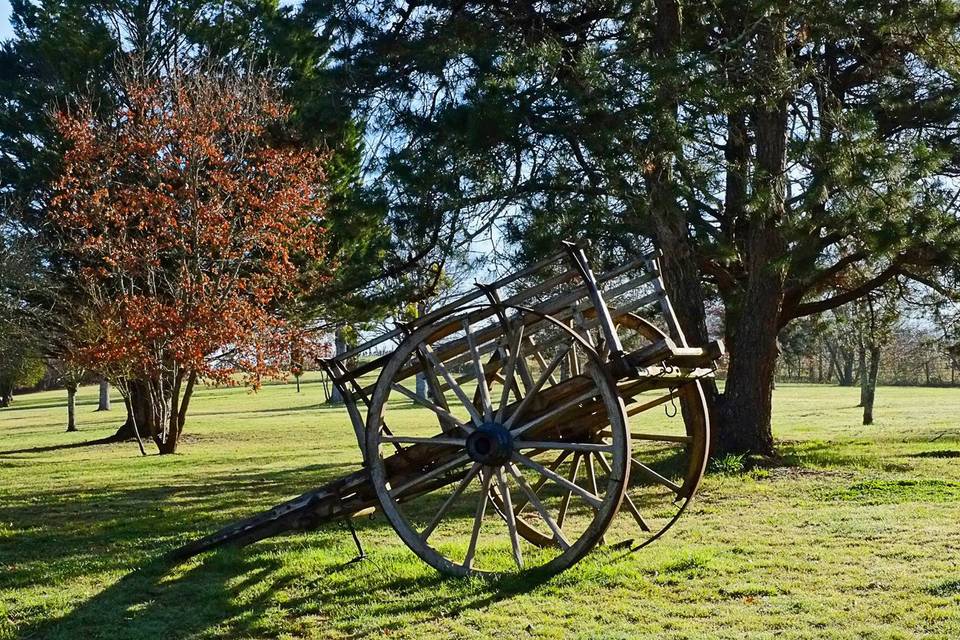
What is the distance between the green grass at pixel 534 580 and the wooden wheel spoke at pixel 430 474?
696mm

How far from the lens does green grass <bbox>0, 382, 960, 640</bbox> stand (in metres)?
5.82

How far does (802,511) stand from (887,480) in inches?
105

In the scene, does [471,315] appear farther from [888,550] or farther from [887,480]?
[887,480]

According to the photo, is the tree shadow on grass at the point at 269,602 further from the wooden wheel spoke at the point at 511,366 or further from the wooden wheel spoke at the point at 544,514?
the wooden wheel spoke at the point at 511,366

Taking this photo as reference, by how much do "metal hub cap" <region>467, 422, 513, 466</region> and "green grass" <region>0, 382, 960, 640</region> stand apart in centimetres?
88

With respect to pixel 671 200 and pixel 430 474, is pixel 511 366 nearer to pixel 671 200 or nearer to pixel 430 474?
pixel 430 474

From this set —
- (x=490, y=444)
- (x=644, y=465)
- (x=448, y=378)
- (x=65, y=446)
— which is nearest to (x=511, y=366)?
(x=448, y=378)

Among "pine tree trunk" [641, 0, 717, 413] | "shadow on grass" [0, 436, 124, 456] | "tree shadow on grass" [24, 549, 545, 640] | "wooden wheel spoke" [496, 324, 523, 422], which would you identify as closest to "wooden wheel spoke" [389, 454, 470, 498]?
"wooden wheel spoke" [496, 324, 523, 422]

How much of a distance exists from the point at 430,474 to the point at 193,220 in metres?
13.3

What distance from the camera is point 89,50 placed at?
23375mm

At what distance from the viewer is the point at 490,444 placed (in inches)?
251

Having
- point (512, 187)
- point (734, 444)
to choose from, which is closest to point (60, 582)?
point (512, 187)

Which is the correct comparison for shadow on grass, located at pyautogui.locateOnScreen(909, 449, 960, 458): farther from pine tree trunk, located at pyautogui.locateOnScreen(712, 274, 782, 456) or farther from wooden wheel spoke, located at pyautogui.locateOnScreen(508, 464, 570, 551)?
wooden wheel spoke, located at pyautogui.locateOnScreen(508, 464, 570, 551)

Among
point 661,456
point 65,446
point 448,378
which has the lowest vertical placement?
point 65,446
